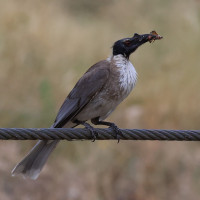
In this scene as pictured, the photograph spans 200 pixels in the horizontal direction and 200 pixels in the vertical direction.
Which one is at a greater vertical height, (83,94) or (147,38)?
(147,38)

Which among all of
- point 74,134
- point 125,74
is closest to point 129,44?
point 125,74

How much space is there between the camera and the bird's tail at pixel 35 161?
5.89m

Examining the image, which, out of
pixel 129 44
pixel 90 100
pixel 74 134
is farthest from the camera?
pixel 129 44

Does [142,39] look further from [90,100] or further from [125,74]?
[90,100]

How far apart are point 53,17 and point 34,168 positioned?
8.22 metres

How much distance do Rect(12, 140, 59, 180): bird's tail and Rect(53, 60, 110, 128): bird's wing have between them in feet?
0.96

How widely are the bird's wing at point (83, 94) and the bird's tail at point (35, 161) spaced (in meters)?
0.29

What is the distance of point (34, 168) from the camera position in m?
5.92

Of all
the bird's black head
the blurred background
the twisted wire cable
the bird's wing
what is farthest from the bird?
the blurred background

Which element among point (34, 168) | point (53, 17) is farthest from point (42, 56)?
point (34, 168)

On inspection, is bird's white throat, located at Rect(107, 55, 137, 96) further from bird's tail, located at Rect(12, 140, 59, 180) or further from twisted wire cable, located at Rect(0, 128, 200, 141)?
twisted wire cable, located at Rect(0, 128, 200, 141)

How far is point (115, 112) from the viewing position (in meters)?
10.9

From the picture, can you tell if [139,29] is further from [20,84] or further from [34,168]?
[34,168]

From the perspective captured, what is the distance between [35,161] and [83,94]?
83 cm
